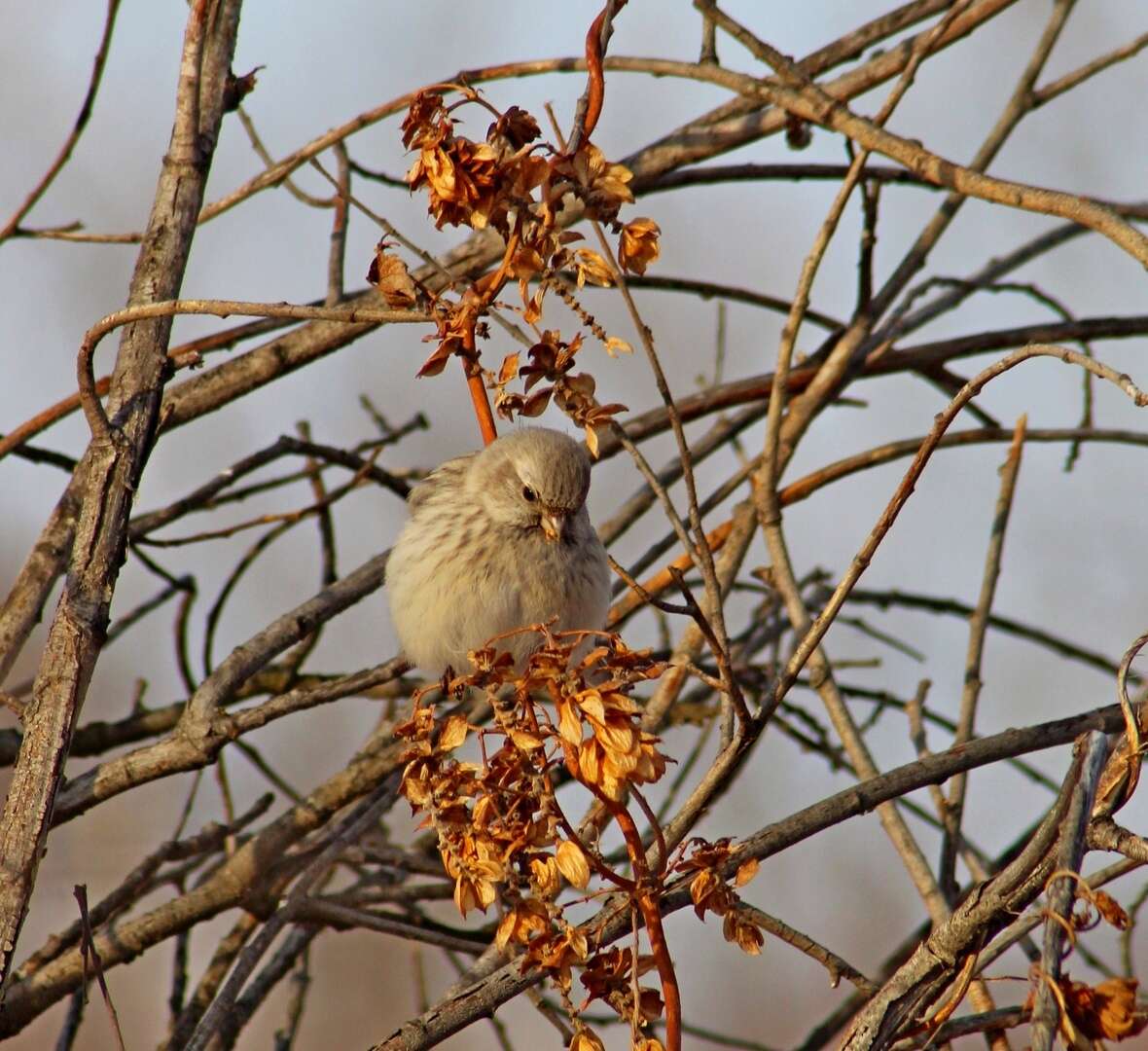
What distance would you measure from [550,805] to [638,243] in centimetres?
77

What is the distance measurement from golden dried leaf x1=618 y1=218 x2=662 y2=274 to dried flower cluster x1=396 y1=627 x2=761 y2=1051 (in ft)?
1.78

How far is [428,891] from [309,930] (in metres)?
0.32

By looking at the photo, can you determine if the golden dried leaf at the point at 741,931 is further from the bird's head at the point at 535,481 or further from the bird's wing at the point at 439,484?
the bird's wing at the point at 439,484

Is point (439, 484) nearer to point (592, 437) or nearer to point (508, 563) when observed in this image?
point (508, 563)

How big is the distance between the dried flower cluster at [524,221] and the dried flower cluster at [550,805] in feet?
1.28

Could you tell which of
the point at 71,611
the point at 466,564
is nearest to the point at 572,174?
the point at 71,611

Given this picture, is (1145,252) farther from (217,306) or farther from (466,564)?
(466,564)

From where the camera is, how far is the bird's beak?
4035mm

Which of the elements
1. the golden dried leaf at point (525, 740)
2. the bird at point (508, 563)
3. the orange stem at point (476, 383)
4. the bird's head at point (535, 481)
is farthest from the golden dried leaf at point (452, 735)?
the bird's head at point (535, 481)

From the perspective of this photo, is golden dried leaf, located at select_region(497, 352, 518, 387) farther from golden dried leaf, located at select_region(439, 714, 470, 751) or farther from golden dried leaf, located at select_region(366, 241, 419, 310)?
golden dried leaf, located at select_region(439, 714, 470, 751)

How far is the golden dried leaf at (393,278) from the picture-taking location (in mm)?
2092

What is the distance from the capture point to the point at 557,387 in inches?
79.0

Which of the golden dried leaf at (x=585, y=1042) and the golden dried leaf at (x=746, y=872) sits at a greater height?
the golden dried leaf at (x=746, y=872)

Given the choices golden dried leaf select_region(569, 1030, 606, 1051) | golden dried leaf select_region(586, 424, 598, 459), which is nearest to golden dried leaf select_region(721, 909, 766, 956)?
golden dried leaf select_region(569, 1030, 606, 1051)
